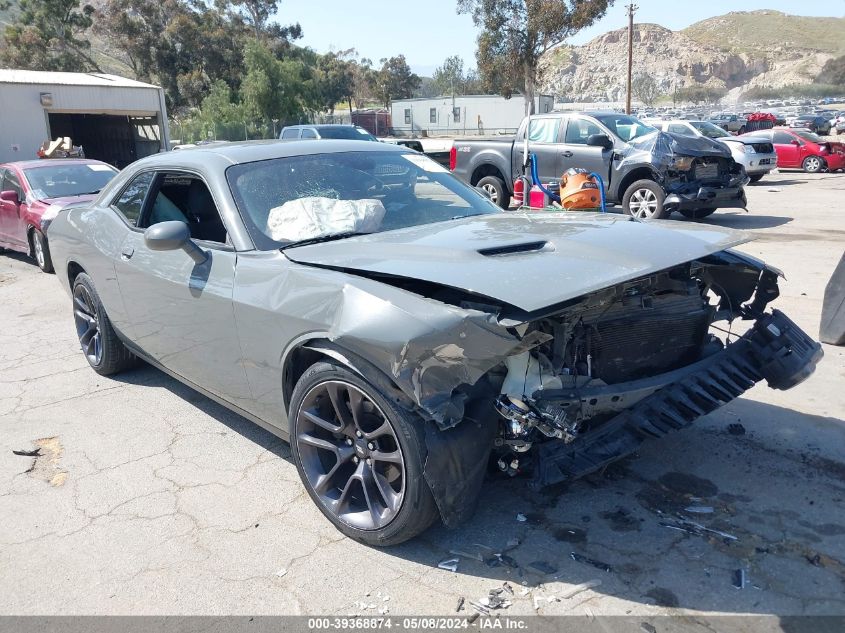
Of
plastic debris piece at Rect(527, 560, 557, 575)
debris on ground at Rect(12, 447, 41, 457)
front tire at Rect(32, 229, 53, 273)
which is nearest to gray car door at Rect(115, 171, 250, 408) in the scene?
debris on ground at Rect(12, 447, 41, 457)

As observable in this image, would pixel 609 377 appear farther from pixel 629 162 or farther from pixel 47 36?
pixel 47 36

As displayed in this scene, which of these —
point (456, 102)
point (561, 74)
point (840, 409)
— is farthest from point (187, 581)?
point (561, 74)

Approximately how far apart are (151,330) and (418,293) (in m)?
2.23

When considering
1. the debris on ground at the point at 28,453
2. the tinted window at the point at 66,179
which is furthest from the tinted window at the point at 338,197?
the tinted window at the point at 66,179

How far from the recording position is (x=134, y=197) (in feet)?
15.3

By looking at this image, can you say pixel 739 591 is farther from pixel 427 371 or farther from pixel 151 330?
pixel 151 330

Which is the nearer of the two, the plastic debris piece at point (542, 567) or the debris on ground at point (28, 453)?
the plastic debris piece at point (542, 567)

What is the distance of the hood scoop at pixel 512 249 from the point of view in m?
3.04

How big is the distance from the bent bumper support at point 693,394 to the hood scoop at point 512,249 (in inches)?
32.7

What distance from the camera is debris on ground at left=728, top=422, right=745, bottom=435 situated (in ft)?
13.2

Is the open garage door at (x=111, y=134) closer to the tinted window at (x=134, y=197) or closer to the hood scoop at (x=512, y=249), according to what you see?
the tinted window at (x=134, y=197)

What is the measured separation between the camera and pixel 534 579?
279 centimetres

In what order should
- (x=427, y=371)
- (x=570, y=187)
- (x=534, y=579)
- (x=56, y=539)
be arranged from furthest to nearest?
1. (x=570, y=187)
2. (x=56, y=539)
3. (x=534, y=579)
4. (x=427, y=371)

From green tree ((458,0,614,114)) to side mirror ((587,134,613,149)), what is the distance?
2237cm
